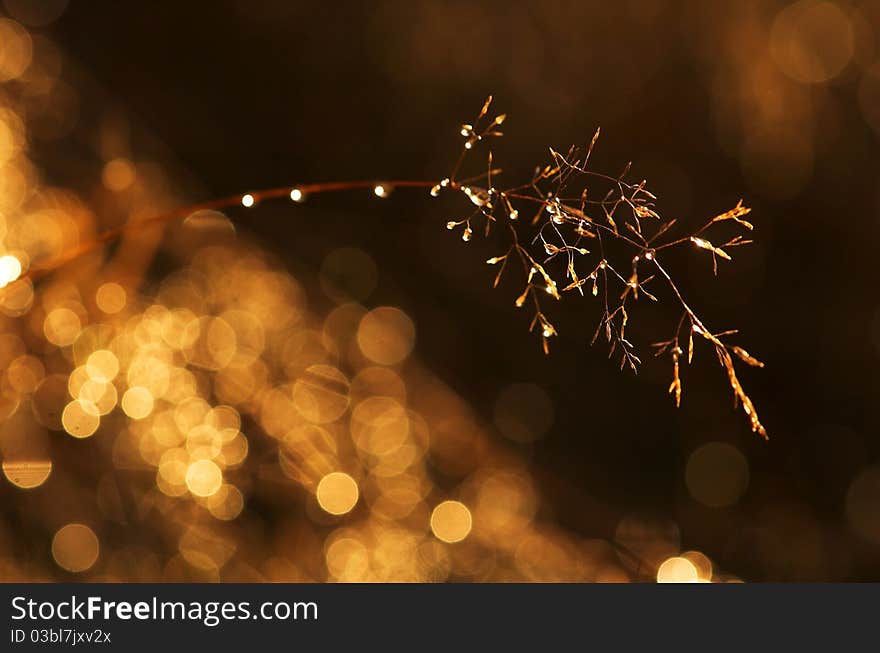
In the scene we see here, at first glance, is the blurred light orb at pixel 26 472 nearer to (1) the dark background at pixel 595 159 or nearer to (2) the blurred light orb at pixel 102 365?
(2) the blurred light orb at pixel 102 365

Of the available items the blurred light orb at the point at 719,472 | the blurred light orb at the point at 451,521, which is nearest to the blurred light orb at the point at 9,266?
the blurred light orb at the point at 451,521

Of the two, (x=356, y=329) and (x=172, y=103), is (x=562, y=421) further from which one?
(x=172, y=103)

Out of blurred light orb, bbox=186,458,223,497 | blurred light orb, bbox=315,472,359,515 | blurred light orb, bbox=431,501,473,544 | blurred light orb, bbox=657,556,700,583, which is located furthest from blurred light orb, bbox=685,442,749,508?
blurred light orb, bbox=186,458,223,497

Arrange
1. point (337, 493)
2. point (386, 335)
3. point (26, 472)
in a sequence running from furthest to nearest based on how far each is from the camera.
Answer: point (386, 335), point (337, 493), point (26, 472)

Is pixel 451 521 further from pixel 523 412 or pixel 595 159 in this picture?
pixel 595 159

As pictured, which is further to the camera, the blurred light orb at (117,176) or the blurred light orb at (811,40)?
the blurred light orb at (811,40)

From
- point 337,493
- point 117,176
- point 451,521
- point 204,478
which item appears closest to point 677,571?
point 451,521

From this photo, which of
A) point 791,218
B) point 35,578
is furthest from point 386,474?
point 791,218
